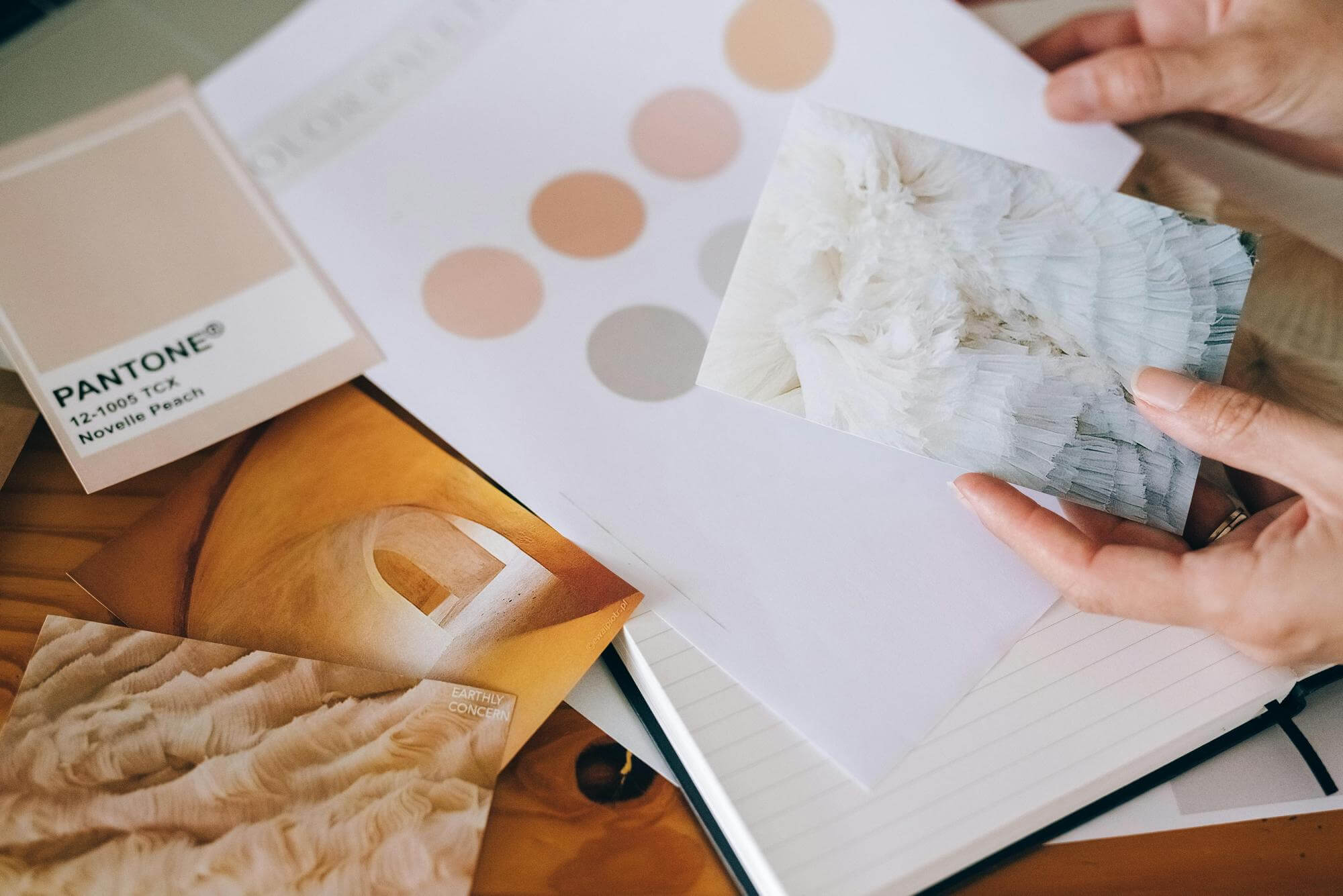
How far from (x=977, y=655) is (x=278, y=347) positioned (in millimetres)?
464

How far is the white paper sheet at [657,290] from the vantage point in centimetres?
47

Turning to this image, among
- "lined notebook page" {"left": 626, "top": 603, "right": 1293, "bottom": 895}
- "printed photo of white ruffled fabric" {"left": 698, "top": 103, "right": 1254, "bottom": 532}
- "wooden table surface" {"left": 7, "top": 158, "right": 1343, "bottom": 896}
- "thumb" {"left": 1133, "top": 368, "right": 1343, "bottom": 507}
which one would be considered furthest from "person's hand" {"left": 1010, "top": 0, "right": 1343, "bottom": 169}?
"wooden table surface" {"left": 7, "top": 158, "right": 1343, "bottom": 896}

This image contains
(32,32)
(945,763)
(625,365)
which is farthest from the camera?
(32,32)

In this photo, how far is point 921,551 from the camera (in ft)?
1.63

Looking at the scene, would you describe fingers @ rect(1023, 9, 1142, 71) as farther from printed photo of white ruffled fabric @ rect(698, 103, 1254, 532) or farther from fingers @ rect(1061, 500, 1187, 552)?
fingers @ rect(1061, 500, 1187, 552)

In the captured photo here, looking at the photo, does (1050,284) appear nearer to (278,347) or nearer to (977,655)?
(977,655)

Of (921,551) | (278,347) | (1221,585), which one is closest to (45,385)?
(278,347)

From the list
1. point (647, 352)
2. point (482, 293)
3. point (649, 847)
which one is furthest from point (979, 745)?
point (482, 293)

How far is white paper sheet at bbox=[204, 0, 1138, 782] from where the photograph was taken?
0.47 meters

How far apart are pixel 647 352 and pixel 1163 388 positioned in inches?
11.7

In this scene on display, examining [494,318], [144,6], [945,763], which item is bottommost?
[945,763]

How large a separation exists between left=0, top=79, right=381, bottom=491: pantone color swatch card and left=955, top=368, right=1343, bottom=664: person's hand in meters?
0.43

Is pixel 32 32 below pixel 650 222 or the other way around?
the other way around

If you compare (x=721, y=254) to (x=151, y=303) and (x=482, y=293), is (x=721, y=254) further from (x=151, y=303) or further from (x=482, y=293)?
(x=151, y=303)
